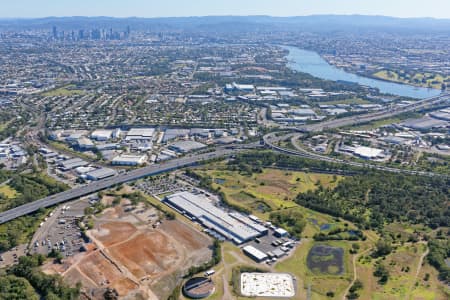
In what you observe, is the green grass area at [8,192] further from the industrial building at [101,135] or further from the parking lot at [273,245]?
the parking lot at [273,245]

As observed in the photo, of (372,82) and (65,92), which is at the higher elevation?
(372,82)

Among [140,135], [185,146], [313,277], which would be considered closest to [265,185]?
[185,146]

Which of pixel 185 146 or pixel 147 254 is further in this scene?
pixel 185 146

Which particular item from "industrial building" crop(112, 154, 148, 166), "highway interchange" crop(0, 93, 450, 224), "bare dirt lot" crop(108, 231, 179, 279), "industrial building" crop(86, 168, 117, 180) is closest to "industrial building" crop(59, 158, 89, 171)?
"industrial building" crop(86, 168, 117, 180)

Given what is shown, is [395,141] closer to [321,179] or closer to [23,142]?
[321,179]

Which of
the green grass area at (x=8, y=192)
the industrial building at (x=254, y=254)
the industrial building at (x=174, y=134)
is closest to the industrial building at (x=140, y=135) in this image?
the industrial building at (x=174, y=134)

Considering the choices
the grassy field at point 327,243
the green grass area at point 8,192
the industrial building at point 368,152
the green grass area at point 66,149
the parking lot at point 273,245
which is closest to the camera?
the grassy field at point 327,243

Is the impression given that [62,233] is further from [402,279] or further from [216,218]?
[402,279]

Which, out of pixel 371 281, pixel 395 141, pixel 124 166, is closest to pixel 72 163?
pixel 124 166
